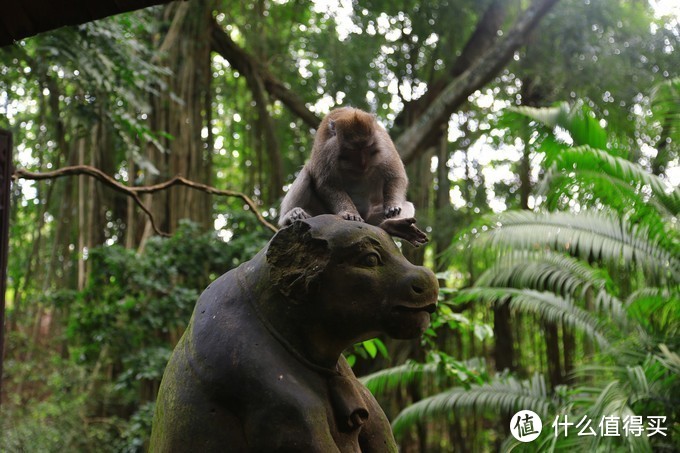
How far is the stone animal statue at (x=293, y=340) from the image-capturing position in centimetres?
222

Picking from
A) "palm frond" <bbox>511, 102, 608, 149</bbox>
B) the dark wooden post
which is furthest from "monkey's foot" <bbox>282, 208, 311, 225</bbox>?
"palm frond" <bbox>511, 102, 608, 149</bbox>

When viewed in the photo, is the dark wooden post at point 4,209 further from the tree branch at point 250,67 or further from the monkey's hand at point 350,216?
the tree branch at point 250,67

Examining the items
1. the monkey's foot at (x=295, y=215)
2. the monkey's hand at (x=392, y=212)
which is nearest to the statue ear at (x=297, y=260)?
the monkey's foot at (x=295, y=215)

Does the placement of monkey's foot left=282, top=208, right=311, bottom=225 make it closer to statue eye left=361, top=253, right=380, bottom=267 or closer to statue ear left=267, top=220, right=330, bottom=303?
statue ear left=267, top=220, right=330, bottom=303

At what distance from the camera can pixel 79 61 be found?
17.6ft

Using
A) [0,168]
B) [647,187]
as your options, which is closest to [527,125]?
[647,187]

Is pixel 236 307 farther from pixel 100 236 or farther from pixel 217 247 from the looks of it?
pixel 100 236

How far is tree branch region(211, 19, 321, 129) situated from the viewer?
9516mm

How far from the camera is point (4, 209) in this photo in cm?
336

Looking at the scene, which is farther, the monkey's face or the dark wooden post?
the dark wooden post

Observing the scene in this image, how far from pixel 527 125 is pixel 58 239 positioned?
548 cm

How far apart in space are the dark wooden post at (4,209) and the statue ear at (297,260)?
1518 mm

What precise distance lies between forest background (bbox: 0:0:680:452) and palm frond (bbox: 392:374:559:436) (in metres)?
0.02

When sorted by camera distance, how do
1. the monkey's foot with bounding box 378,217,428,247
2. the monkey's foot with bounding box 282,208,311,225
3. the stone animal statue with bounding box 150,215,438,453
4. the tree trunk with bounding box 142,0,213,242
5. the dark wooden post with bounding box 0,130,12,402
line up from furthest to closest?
the tree trunk with bounding box 142,0,213,242 < the dark wooden post with bounding box 0,130,12,402 < the monkey's foot with bounding box 282,208,311,225 < the monkey's foot with bounding box 378,217,428,247 < the stone animal statue with bounding box 150,215,438,453
